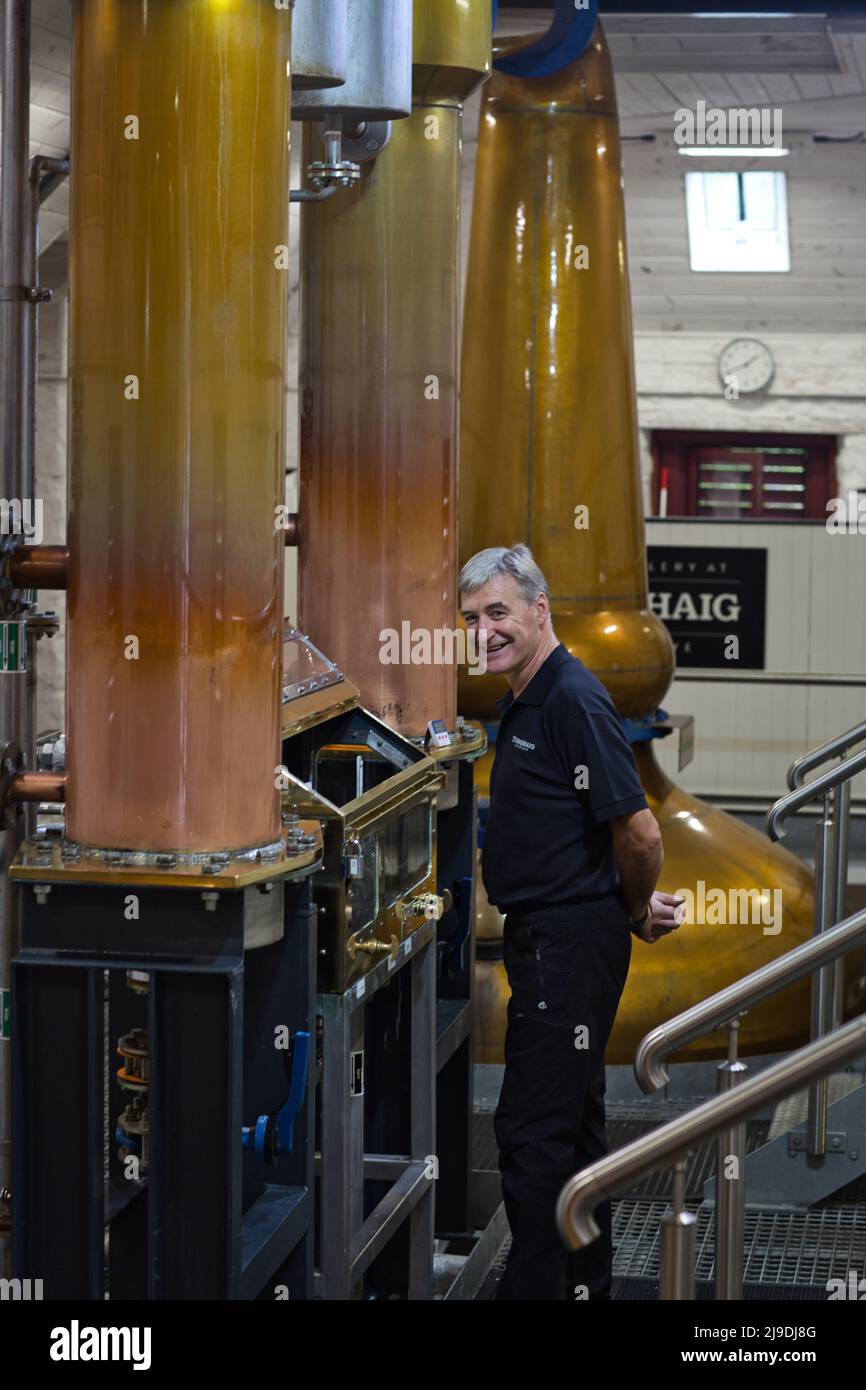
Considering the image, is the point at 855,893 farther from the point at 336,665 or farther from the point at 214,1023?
the point at 214,1023

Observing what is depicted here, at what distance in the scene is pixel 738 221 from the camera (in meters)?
10.2

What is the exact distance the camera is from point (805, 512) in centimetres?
1139

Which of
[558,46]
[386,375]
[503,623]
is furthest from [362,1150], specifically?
[558,46]

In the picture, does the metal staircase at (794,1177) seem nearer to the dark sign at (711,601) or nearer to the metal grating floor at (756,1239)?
the metal grating floor at (756,1239)

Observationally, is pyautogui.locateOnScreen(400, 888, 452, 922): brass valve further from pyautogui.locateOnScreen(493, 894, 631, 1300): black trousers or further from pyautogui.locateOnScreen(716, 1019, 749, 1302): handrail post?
pyautogui.locateOnScreen(716, 1019, 749, 1302): handrail post

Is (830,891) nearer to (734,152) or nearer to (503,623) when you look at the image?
(503,623)

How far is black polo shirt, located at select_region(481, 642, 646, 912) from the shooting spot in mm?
3342

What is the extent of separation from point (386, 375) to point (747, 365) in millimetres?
7493

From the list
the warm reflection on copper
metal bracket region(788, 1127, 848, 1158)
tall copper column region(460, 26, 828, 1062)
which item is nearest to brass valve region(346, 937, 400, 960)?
metal bracket region(788, 1127, 848, 1158)

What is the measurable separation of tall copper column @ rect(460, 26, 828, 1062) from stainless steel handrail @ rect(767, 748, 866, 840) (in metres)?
1.04

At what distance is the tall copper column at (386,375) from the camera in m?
3.72

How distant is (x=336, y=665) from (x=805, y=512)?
318 inches

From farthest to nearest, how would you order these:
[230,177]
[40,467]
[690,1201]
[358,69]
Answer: [40,467] → [690,1201] → [358,69] → [230,177]
